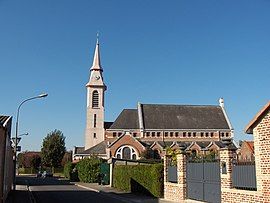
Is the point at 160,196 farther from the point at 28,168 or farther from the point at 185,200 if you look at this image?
the point at 28,168

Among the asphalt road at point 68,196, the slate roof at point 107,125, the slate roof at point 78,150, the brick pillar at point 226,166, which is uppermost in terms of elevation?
the slate roof at point 107,125

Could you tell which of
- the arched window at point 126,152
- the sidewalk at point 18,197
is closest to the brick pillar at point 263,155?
the sidewalk at point 18,197

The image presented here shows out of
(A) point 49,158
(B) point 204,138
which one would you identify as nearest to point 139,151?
(B) point 204,138

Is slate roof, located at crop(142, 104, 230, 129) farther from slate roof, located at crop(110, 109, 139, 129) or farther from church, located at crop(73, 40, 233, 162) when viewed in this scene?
slate roof, located at crop(110, 109, 139, 129)

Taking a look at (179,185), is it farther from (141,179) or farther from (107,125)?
(107,125)

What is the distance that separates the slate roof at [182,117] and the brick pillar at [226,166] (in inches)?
2538

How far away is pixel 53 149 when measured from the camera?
84.9 meters

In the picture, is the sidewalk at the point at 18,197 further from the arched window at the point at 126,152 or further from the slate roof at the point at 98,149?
the slate roof at the point at 98,149

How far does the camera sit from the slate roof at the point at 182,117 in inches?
3265

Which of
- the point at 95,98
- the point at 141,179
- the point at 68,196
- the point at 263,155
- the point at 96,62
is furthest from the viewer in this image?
the point at 96,62

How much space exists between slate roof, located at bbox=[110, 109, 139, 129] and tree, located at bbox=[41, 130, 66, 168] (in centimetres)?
1396

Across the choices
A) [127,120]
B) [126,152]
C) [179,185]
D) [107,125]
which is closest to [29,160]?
[107,125]

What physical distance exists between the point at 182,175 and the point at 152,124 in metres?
61.5

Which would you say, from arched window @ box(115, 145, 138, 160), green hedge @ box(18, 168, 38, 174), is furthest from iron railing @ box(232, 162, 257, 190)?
green hedge @ box(18, 168, 38, 174)
